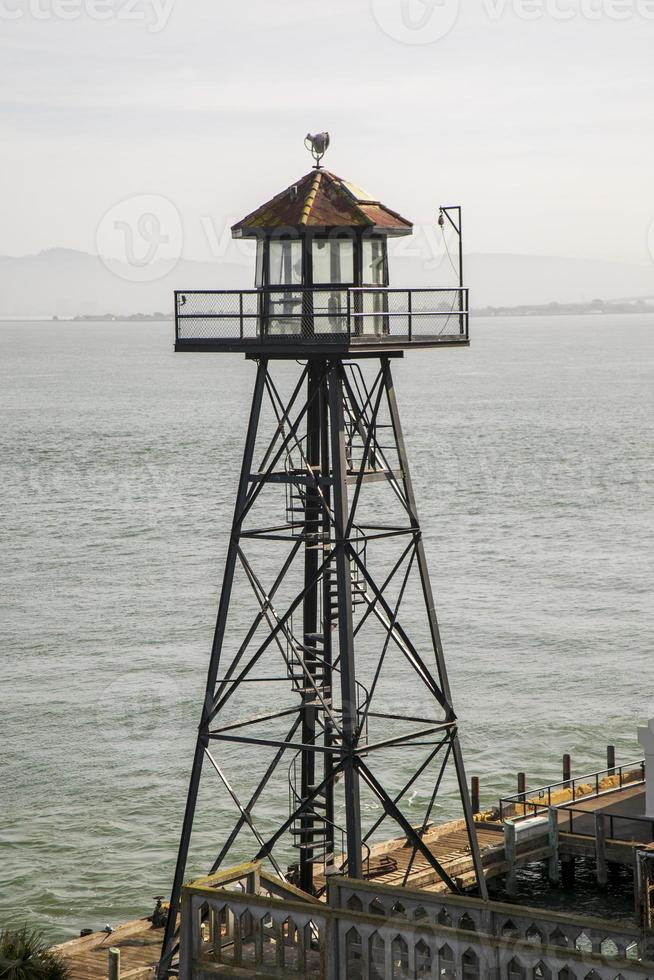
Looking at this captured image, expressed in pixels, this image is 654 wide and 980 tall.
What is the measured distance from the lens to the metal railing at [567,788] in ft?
113

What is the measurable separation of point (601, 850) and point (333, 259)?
13.8m

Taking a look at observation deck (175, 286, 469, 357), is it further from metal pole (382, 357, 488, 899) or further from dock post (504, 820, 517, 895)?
dock post (504, 820, 517, 895)

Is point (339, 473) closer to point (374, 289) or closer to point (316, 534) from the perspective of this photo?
point (316, 534)

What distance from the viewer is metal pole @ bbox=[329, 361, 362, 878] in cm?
2475

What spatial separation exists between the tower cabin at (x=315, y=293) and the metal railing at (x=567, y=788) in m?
12.2

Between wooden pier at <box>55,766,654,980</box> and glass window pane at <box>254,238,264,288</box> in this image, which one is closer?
wooden pier at <box>55,766,654,980</box>

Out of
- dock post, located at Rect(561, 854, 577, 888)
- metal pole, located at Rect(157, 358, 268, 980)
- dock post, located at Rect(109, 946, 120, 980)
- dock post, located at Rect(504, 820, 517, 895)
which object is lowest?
dock post, located at Rect(561, 854, 577, 888)

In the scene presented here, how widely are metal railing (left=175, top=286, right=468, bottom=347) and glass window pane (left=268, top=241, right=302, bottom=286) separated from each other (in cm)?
19

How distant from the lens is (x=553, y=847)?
32.9 m

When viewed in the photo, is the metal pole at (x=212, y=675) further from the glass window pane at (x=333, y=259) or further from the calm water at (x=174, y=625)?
the calm water at (x=174, y=625)

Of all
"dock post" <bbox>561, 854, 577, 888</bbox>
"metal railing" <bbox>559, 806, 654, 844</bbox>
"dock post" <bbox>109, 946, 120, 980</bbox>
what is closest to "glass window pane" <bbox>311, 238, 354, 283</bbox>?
"dock post" <bbox>109, 946, 120, 980</bbox>

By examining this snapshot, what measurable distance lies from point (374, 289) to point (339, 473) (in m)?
2.94

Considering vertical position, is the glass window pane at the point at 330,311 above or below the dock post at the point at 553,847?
above

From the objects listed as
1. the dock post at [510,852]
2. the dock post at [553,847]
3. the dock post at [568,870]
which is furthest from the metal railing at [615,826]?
the dock post at [510,852]
